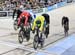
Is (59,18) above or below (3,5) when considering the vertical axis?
below

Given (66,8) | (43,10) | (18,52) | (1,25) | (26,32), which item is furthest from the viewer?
(66,8)

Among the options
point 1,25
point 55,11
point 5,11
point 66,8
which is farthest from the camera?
point 66,8

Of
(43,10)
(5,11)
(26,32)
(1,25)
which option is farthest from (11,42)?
(43,10)

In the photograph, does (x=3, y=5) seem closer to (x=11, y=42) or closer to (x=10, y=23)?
(x=10, y=23)

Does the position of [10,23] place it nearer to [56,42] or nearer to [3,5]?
[3,5]

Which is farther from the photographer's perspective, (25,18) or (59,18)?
(59,18)

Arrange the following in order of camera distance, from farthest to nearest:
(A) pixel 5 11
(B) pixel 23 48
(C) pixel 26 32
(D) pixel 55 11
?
(D) pixel 55 11 → (A) pixel 5 11 → (C) pixel 26 32 → (B) pixel 23 48

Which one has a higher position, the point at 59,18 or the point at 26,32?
the point at 26,32

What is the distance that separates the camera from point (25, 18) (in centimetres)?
1328

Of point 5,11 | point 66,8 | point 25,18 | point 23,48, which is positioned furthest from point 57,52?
point 66,8

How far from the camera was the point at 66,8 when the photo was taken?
99.3ft

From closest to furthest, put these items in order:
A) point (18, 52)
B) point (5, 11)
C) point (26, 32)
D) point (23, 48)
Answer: point (18, 52) → point (23, 48) → point (26, 32) → point (5, 11)

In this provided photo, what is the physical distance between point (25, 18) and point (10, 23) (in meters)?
8.84

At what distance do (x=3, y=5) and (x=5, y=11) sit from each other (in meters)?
1.03
